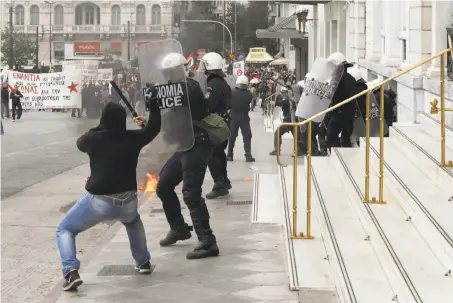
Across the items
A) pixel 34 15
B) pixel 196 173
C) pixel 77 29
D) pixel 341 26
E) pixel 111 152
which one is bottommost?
pixel 196 173

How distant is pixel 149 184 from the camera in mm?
13430

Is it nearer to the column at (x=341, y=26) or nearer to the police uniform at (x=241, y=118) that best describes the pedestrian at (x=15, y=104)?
the column at (x=341, y=26)

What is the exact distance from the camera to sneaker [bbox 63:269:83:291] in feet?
22.1

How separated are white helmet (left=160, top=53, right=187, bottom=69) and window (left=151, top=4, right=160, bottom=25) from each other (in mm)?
51862

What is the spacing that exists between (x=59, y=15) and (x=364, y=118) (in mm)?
64865

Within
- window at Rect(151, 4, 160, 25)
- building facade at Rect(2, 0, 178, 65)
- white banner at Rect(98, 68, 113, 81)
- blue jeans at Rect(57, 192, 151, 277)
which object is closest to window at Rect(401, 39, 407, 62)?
→ blue jeans at Rect(57, 192, 151, 277)

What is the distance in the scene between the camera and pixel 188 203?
25.5 feet

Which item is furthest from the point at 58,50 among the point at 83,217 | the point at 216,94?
the point at 83,217

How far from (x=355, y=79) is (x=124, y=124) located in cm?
506

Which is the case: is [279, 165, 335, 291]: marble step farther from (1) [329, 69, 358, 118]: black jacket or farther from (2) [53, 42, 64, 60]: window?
(2) [53, 42, 64, 60]: window

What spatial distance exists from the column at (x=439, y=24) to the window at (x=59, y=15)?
61260 mm

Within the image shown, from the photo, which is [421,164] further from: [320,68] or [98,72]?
[98,72]

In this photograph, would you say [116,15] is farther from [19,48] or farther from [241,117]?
[241,117]

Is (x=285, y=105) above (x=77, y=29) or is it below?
below
